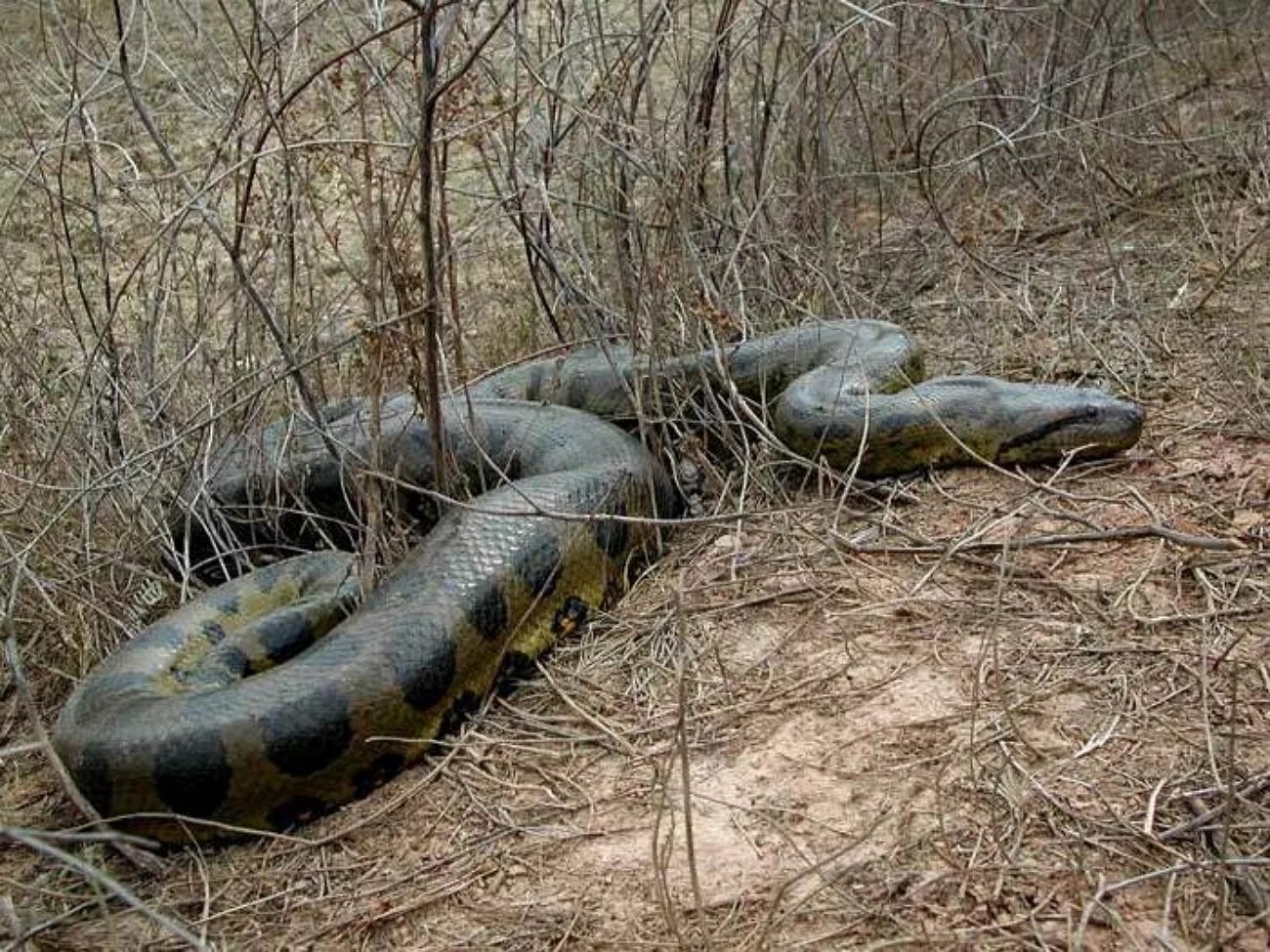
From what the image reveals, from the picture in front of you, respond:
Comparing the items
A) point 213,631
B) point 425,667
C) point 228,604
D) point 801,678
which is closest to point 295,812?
point 425,667

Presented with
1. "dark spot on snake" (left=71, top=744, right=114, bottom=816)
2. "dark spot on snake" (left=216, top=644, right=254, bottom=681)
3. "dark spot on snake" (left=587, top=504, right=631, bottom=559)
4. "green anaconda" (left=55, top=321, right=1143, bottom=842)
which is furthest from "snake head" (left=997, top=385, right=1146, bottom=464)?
"dark spot on snake" (left=71, top=744, right=114, bottom=816)

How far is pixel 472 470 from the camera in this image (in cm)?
556

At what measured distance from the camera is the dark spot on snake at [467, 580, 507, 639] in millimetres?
4391

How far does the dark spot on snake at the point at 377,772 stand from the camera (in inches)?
157

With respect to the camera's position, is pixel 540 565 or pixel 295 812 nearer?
pixel 295 812

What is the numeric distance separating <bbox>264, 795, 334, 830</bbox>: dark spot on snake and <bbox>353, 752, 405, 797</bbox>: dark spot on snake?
114 mm

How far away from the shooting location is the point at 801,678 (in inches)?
160

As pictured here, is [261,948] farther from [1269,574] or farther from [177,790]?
[1269,574]

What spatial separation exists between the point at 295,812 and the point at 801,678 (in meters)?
1.46

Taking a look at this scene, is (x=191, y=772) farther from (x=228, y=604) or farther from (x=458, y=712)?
(x=228, y=604)

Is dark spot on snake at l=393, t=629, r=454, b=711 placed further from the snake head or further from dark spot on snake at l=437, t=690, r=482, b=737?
the snake head

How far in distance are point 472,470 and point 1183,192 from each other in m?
4.33

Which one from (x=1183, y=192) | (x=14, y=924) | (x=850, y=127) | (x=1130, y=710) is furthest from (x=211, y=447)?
(x=1183, y=192)

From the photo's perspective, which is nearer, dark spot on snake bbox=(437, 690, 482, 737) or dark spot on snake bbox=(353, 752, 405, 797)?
dark spot on snake bbox=(353, 752, 405, 797)
